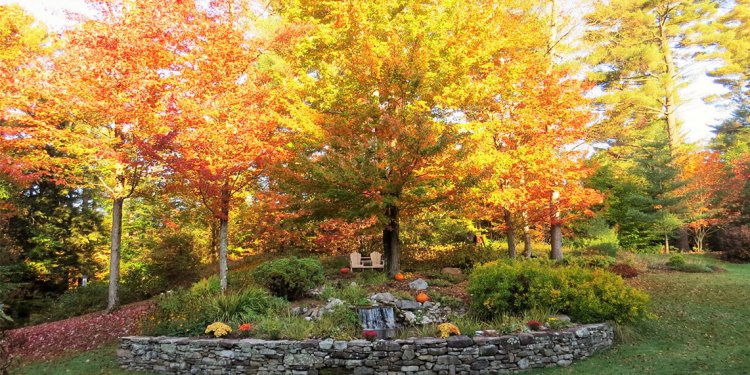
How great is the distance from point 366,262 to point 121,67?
9.06 metres

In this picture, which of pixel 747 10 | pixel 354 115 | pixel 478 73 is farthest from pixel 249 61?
pixel 747 10

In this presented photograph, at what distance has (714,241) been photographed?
22281 millimetres

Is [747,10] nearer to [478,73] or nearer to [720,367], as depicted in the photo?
[478,73]

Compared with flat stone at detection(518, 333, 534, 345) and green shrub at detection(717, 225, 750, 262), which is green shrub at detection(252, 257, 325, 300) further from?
green shrub at detection(717, 225, 750, 262)

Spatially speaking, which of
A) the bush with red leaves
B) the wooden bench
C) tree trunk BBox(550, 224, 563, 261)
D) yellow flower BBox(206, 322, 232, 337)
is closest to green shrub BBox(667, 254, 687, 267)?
the bush with red leaves

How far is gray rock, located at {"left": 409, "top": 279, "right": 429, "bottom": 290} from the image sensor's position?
10748mm

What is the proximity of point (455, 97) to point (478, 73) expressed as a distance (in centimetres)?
249

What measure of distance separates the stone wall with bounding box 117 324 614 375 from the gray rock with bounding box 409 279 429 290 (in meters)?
3.45

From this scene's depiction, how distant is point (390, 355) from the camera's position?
7.07 metres

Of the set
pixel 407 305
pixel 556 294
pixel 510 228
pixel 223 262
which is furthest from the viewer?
pixel 510 228

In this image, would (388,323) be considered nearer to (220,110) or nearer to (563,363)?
(563,363)

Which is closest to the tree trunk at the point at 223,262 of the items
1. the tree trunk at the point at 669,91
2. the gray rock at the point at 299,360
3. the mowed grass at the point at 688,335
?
the gray rock at the point at 299,360

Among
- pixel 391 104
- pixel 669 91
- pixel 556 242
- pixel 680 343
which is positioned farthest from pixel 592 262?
pixel 669 91

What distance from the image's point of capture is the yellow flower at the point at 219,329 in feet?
26.1
